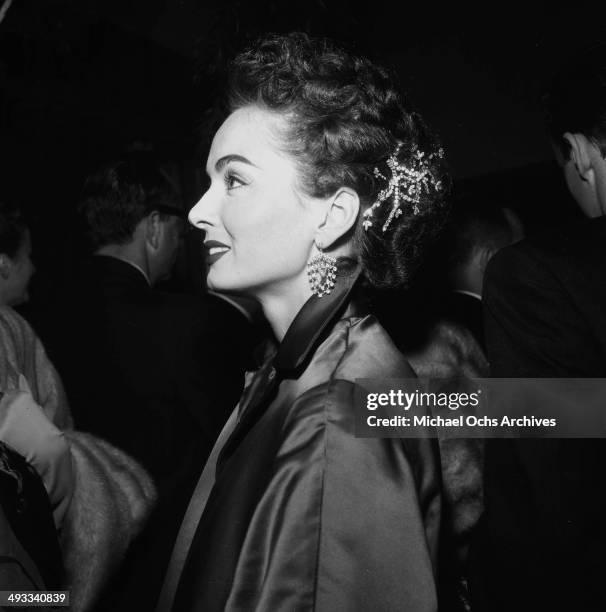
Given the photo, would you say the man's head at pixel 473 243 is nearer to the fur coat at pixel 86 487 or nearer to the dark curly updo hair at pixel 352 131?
the dark curly updo hair at pixel 352 131

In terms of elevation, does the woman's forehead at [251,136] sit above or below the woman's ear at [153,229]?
below

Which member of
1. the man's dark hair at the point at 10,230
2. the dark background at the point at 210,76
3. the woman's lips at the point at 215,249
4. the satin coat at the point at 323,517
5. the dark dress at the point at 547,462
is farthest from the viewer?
the dark background at the point at 210,76

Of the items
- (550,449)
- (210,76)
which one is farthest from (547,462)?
(210,76)

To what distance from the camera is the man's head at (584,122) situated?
0.78 m

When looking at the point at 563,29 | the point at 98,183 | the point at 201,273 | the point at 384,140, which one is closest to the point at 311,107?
the point at 384,140

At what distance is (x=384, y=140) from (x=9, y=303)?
2.76 ft

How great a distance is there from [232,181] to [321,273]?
198mm

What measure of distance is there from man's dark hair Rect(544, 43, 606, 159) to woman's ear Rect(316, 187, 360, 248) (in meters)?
0.38

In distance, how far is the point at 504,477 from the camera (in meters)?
0.71

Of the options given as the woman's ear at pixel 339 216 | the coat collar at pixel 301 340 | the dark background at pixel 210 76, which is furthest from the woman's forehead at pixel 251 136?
the dark background at pixel 210 76

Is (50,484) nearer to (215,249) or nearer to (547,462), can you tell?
(215,249)

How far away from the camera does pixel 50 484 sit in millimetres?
869

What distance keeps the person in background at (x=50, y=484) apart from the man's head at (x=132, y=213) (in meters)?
0.26

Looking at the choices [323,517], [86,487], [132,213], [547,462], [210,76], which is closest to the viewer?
[323,517]
